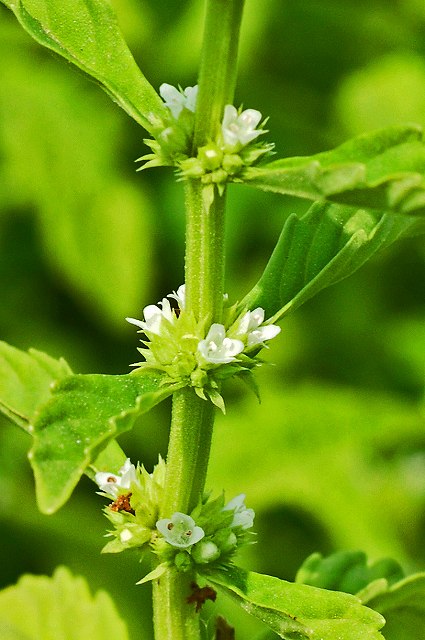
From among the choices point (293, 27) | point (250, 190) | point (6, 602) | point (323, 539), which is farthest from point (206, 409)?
point (293, 27)

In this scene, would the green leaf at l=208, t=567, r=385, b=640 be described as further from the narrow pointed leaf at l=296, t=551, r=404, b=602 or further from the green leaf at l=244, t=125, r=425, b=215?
the green leaf at l=244, t=125, r=425, b=215

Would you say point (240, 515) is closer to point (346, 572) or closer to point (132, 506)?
point (132, 506)

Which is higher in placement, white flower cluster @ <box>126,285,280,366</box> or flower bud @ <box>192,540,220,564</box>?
white flower cluster @ <box>126,285,280,366</box>

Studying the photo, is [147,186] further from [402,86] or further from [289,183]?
[289,183]

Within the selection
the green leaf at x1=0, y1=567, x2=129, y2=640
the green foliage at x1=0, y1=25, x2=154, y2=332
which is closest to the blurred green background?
the green foliage at x1=0, y1=25, x2=154, y2=332

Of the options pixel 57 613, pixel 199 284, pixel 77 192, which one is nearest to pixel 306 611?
pixel 199 284

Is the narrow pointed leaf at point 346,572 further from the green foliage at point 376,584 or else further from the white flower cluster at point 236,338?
the white flower cluster at point 236,338
